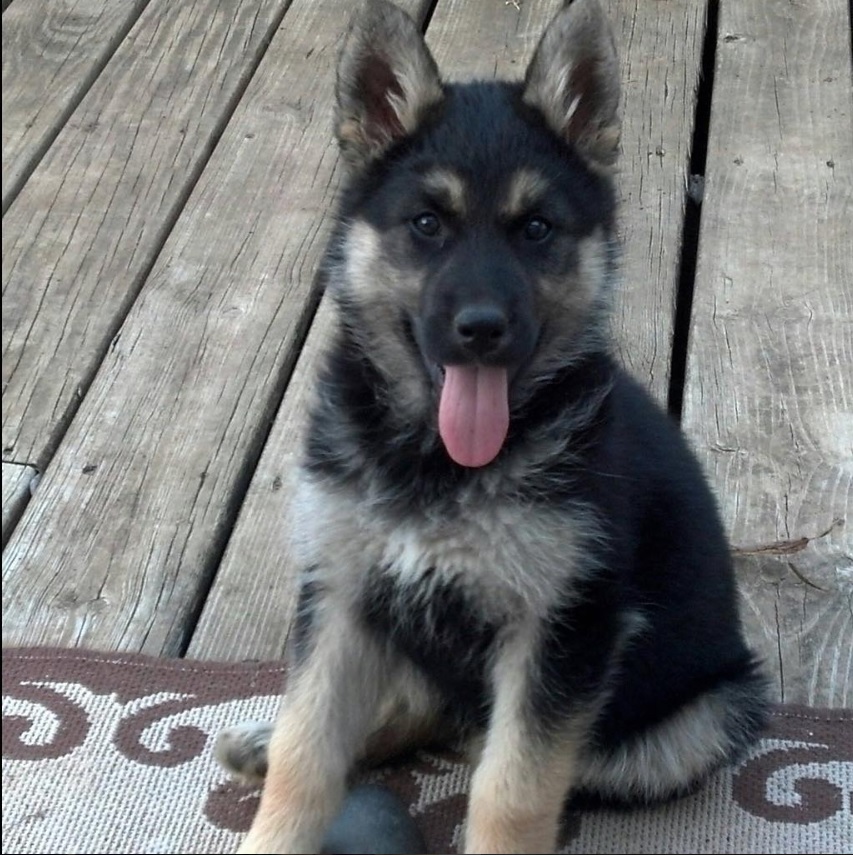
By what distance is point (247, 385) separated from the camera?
3842mm

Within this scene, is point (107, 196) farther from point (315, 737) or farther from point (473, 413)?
point (315, 737)

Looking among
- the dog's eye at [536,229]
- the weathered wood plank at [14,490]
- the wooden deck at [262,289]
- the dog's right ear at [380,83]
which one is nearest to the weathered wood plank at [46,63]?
the wooden deck at [262,289]

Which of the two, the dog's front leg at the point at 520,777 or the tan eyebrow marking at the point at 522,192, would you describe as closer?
the dog's front leg at the point at 520,777

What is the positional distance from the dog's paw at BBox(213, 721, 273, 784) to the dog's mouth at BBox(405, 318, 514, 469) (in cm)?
75

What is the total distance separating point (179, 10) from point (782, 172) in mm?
2660

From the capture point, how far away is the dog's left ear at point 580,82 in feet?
8.93

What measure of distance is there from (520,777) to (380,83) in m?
1.45

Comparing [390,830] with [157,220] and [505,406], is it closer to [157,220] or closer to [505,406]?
[505,406]

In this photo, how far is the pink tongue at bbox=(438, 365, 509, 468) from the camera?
2.52 m

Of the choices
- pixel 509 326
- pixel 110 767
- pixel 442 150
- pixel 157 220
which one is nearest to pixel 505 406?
pixel 509 326

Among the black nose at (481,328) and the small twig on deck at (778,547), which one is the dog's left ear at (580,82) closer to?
the black nose at (481,328)

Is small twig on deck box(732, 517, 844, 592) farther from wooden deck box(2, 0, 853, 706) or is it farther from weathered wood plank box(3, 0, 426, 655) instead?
weathered wood plank box(3, 0, 426, 655)

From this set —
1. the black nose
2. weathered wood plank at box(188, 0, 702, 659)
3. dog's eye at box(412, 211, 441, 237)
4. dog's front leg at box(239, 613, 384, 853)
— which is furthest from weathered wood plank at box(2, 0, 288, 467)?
the black nose

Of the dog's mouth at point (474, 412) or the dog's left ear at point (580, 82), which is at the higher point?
the dog's left ear at point (580, 82)
